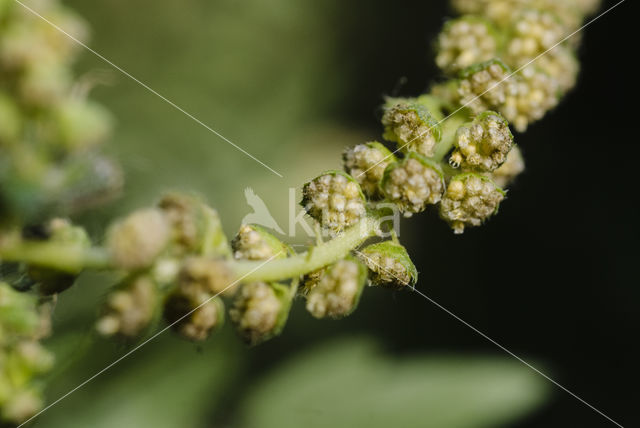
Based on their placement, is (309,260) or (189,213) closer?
(189,213)

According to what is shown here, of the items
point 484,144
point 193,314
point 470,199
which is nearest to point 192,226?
point 193,314

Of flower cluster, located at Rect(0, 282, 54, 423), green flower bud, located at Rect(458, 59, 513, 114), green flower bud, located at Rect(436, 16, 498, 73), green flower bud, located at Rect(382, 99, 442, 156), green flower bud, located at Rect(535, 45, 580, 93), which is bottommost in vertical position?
flower cluster, located at Rect(0, 282, 54, 423)

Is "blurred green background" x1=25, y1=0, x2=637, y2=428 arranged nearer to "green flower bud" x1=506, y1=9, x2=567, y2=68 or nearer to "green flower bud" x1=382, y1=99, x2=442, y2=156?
"green flower bud" x1=506, y1=9, x2=567, y2=68

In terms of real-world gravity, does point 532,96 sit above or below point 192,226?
→ above

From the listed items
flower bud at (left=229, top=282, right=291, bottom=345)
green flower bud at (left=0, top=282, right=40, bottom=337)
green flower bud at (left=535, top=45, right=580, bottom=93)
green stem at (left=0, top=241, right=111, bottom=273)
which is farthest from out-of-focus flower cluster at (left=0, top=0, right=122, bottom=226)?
green flower bud at (left=535, top=45, right=580, bottom=93)

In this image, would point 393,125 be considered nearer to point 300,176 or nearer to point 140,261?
point 140,261

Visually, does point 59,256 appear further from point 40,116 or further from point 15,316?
point 40,116

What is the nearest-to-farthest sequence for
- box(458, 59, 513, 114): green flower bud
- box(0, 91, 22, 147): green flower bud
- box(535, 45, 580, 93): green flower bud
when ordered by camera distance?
box(0, 91, 22, 147): green flower bud → box(458, 59, 513, 114): green flower bud → box(535, 45, 580, 93): green flower bud
